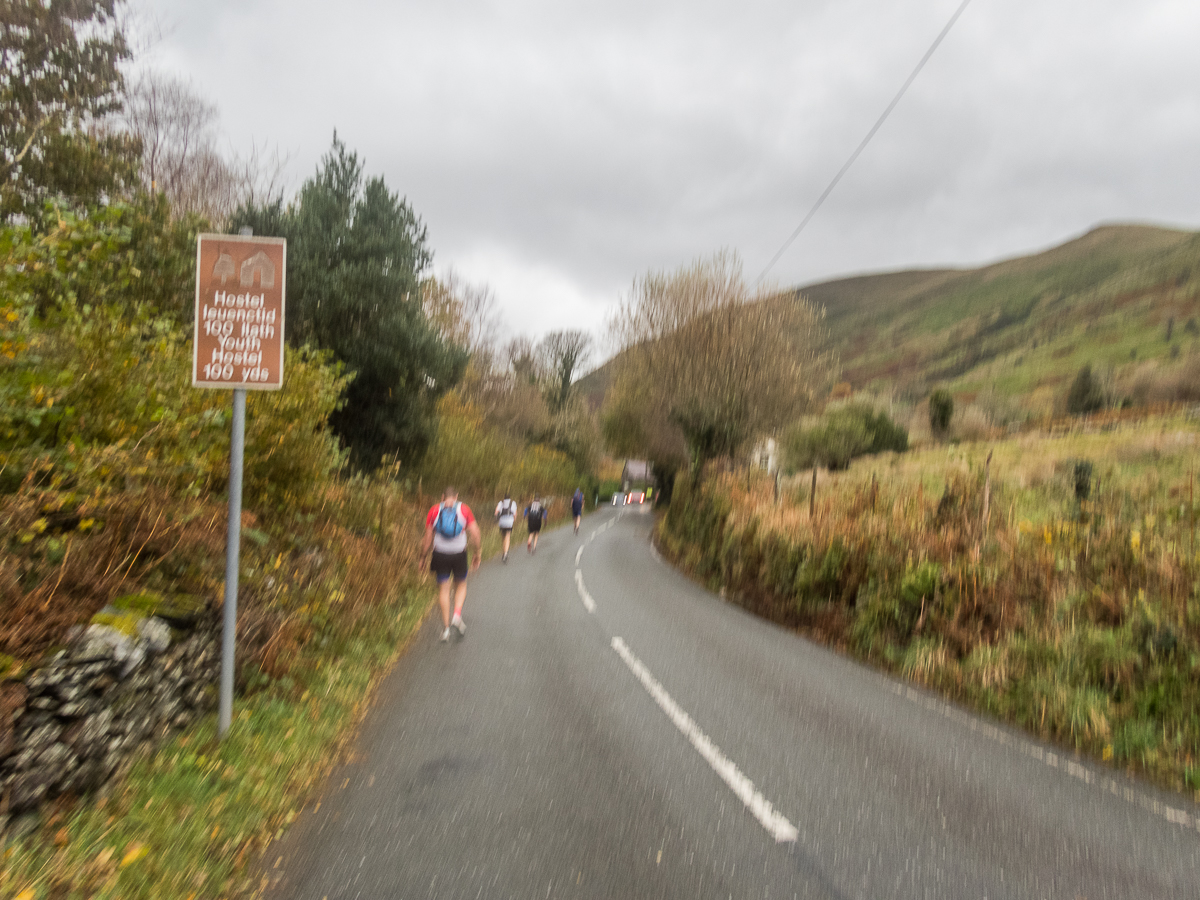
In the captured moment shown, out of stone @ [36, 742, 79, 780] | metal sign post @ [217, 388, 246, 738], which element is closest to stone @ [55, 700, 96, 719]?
stone @ [36, 742, 79, 780]

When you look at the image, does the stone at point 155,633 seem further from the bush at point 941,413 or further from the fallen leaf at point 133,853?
the bush at point 941,413

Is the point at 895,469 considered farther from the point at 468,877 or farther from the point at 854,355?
the point at 854,355

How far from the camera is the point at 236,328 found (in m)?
4.58

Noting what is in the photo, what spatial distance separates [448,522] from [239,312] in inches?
178

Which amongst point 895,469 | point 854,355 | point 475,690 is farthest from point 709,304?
point 854,355

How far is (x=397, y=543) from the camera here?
43.5 feet

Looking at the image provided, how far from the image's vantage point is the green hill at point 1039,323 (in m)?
57.8

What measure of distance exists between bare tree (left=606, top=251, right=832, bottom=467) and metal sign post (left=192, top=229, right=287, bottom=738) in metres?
18.9

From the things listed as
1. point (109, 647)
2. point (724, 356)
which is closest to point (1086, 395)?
point (724, 356)

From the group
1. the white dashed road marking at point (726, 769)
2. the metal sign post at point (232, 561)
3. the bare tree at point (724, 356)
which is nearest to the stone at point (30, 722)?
the metal sign post at point (232, 561)

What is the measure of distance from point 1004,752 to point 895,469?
52.5 ft

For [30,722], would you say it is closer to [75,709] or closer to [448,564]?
[75,709]

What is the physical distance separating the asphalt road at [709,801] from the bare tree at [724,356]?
15.8 m

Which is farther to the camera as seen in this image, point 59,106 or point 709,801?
point 59,106
